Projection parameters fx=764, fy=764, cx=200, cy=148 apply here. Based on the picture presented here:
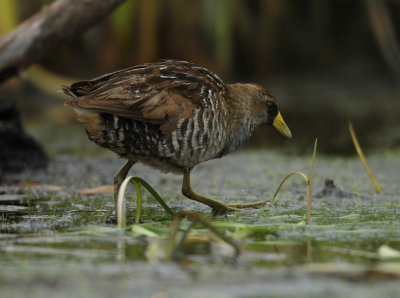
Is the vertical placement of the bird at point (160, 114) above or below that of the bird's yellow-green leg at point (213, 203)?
above

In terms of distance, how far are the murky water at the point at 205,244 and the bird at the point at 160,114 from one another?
401 mm

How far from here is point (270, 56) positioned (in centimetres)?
1177

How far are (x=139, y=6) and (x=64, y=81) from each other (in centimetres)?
154

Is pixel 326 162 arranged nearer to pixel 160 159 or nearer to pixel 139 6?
pixel 160 159

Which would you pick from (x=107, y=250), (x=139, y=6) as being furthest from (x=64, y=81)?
(x=107, y=250)

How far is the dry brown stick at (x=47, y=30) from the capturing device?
20.6 feet

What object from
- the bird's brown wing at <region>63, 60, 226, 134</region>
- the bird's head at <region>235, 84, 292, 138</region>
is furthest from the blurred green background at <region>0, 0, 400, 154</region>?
the bird's brown wing at <region>63, 60, 226, 134</region>

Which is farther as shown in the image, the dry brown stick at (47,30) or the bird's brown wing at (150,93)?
the dry brown stick at (47,30)

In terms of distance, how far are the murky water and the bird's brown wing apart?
65 cm

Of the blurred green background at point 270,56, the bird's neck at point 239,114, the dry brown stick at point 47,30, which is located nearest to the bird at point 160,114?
the bird's neck at point 239,114

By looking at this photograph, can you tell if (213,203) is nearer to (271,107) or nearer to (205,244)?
(271,107)

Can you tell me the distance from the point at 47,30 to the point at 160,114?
227cm

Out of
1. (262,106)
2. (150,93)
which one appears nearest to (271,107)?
(262,106)

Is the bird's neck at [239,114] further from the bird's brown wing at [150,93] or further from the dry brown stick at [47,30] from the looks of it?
the dry brown stick at [47,30]
